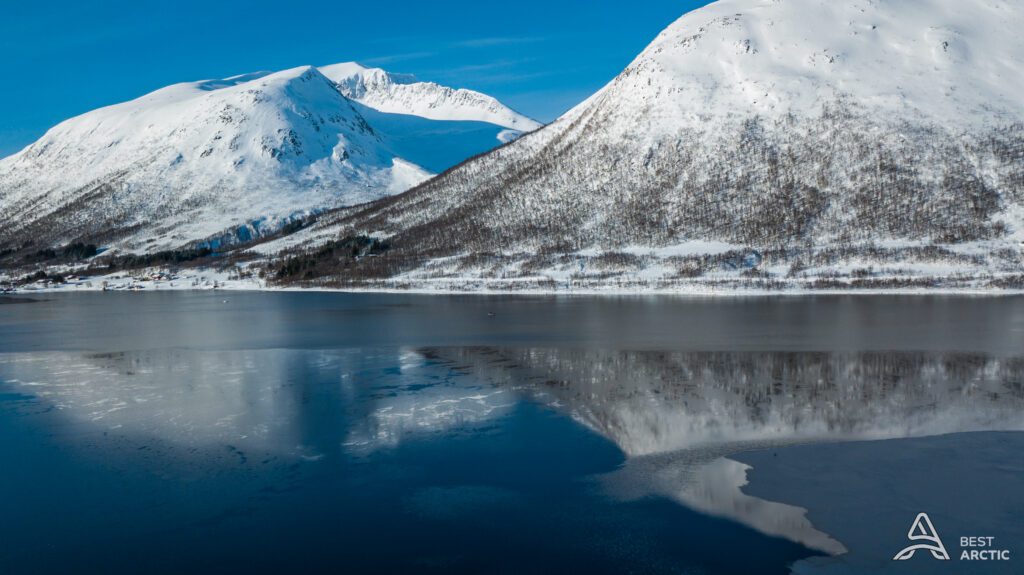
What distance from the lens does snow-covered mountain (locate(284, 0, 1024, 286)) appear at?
117m

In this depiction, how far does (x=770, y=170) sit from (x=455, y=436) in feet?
427

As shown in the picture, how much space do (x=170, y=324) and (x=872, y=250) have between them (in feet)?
304

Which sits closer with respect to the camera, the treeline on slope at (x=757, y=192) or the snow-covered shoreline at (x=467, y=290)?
the snow-covered shoreline at (x=467, y=290)

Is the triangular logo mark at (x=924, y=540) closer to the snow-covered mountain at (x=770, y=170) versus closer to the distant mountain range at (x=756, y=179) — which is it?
the distant mountain range at (x=756, y=179)

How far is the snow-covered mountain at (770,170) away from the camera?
117m

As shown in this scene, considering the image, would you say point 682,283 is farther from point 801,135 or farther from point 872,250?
point 801,135

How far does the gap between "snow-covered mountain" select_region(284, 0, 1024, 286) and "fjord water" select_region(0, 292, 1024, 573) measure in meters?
63.5

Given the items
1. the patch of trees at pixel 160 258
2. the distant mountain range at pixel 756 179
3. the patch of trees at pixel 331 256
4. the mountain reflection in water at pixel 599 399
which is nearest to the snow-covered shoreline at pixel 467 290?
the distant mountain range at pixel 756 179

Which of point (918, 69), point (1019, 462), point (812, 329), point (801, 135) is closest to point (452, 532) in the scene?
point (1019, 462)

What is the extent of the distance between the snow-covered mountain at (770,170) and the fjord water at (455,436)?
208 ft

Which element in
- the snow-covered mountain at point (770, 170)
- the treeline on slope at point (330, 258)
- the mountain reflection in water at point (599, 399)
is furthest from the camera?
the treeline on slope at point (330, 258)

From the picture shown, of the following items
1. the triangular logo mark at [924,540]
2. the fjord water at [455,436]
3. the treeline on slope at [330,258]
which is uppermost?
the treeline on slope at [330,258]

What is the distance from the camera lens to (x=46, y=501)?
66.8ft

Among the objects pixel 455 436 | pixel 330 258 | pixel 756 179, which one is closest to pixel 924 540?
pixel 455 436
